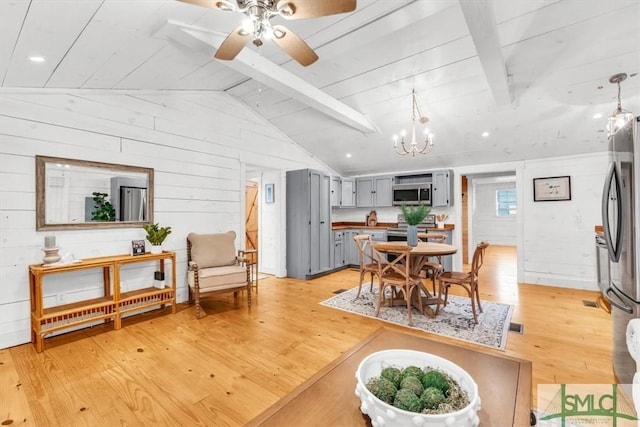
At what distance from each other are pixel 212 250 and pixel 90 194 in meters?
1.46

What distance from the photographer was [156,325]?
3.14 metres

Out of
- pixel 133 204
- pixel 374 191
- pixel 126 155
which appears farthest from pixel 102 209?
pixel 374 191

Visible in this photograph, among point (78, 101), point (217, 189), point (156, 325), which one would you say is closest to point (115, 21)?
point (78, 101)

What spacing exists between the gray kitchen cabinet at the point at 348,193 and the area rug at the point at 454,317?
275cm

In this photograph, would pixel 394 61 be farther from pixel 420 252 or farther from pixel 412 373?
pixel 412 373

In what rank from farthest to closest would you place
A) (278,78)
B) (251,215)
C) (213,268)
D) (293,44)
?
(251,215) < (213,268) < (278,78) < (293,44)

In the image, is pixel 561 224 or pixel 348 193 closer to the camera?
pixel 561 224

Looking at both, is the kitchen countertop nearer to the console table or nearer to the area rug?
the area rug

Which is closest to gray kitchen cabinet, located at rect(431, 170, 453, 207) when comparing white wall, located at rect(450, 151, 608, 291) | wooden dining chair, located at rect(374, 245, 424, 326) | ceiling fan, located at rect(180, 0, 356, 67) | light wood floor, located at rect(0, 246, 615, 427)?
white wall, located at rect(450, 151, 608, 291)

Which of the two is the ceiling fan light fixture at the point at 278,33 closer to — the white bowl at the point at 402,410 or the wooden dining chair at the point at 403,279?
the white bowl at the point at 402,410

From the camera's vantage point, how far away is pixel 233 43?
1.93 metres

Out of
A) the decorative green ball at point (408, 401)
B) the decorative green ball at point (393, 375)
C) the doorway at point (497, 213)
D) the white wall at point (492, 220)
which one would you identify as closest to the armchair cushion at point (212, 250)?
the decorative green ball at point (393, 375)

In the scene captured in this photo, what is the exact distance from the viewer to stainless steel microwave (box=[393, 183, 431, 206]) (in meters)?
5.69

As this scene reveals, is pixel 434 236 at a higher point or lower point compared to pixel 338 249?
higher
